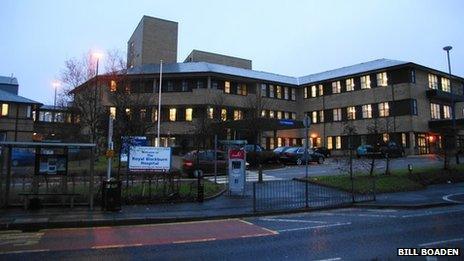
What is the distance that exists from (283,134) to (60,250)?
165 ft

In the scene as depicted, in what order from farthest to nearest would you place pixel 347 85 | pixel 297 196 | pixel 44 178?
pixel 347 85 < pixel 297 196 < pixel 44 178

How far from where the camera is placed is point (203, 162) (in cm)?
2806

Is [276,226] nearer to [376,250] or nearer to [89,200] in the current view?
[376,250]

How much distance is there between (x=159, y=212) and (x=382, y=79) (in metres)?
42.1

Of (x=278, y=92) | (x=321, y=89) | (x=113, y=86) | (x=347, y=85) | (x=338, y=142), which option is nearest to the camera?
(x=113, y=86)

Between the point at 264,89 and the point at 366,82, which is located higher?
the point at 366,82

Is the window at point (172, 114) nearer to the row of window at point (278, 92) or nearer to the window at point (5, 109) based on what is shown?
the row of window at point (278, 92)

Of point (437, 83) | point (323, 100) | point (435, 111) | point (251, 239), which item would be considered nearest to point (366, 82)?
point (323, 100)

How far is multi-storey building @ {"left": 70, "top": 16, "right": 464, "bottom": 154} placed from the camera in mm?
49094

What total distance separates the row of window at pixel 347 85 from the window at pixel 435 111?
6354mm

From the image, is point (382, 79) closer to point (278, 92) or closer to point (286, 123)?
point (278, 92)

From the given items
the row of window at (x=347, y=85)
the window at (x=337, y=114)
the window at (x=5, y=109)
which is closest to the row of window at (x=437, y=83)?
the row of window at (x=347, y=85)

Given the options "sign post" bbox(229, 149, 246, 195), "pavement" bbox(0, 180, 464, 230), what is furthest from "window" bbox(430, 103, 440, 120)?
"sign post" bbox(229, 149, 246, 195)

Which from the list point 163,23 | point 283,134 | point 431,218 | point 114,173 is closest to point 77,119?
point 114,173
